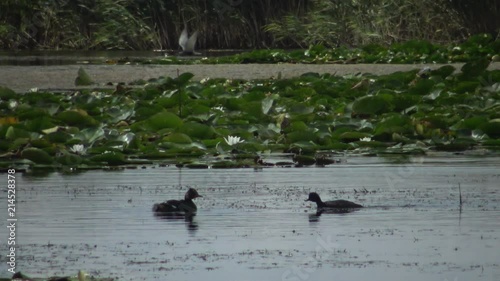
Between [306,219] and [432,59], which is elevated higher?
[432,59]

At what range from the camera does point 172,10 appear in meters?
31.0

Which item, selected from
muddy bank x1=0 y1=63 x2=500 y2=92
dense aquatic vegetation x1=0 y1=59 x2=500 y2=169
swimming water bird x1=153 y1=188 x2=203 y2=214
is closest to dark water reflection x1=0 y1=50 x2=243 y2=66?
muddy bank x1=0 y1=63 x2=500 y2=92

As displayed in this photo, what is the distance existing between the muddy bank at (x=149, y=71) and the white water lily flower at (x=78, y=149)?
660 centimetres

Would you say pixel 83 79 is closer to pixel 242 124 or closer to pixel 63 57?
pixel 242 124

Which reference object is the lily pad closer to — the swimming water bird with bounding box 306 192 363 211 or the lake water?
the lake water

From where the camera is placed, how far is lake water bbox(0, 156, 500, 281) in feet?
21.5

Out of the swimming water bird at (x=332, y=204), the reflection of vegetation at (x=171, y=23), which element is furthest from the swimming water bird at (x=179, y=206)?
the reflection of vegetation at (x=171, y=23)

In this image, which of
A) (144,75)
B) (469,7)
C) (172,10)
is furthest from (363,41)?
(144,75)

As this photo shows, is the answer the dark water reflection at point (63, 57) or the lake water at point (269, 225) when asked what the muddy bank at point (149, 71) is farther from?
the lake water at point (269, 225)

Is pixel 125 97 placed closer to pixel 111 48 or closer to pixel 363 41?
pixel 363 41

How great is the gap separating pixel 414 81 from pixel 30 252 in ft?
27.3

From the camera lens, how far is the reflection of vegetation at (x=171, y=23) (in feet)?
97.7

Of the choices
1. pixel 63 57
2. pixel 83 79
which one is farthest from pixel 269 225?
pixel 63 57

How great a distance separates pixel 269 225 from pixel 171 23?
23831 mm
